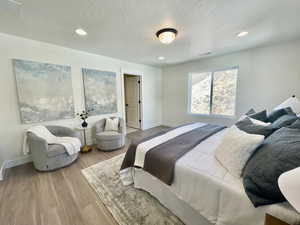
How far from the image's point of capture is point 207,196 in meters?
1.05

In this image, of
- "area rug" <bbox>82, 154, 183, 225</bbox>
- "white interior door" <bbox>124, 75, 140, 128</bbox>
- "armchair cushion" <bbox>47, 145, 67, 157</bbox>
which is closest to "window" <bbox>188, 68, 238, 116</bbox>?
"white interior door" <bbox>124, 75, 140, 128</bbox>

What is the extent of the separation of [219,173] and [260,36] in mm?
2897

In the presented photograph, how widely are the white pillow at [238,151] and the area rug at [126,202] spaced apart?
2.74ft

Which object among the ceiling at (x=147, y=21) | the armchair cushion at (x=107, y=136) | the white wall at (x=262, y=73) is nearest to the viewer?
the ceiling at (x=147, y=21)

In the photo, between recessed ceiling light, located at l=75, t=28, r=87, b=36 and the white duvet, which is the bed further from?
recessed ceiling light, located at l=75, t=28, r=87, b=36

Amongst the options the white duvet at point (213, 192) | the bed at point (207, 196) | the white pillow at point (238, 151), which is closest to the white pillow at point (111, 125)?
the bed at point (207, 196)

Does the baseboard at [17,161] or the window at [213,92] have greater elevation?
the window at [213,92]

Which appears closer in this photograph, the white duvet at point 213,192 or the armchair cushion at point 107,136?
the white duvet at point 213,192

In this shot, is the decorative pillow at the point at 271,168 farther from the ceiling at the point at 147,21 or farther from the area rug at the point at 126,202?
the ceiling at the point at 147,21

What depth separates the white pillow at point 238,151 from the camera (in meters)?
1.05

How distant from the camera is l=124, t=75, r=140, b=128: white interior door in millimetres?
4774

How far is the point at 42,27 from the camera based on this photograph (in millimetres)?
1987

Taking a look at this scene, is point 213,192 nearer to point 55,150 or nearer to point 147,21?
point 147,21

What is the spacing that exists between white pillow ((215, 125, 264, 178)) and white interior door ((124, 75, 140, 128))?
3.83 m
